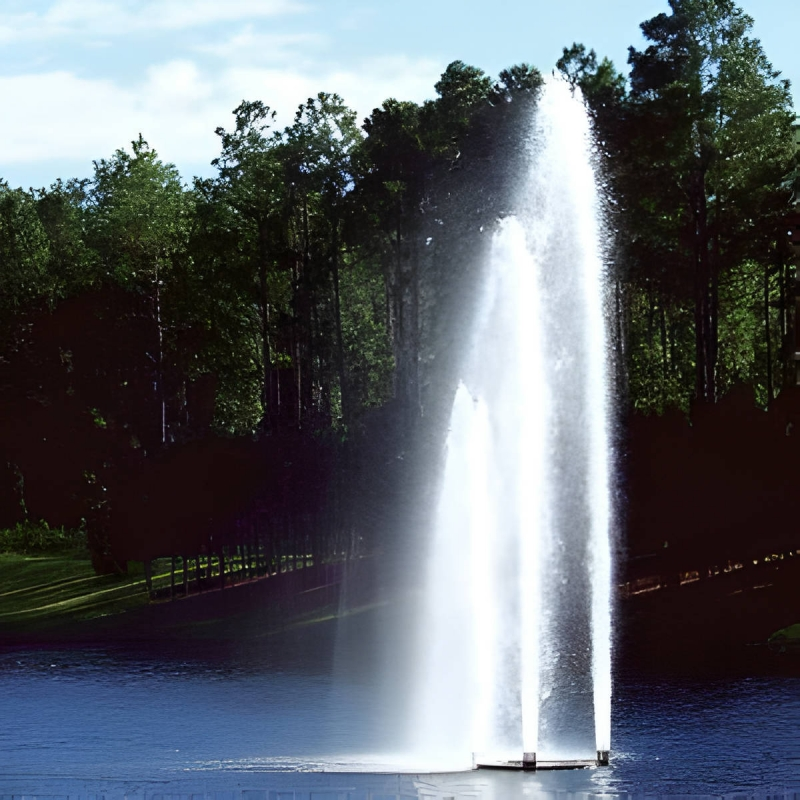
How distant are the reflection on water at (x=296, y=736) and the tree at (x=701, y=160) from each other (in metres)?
25.1

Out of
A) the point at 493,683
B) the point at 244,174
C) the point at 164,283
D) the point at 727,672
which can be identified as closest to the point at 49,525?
the point at 164,283

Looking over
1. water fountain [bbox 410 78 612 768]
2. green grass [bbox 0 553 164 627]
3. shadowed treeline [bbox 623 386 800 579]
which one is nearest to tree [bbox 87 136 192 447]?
green grass [bbox 0 553 164 627]

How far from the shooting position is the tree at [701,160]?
165 ft

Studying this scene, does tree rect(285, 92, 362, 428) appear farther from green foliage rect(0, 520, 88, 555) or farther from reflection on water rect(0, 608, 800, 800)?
reflection on water rect(0, 608, 800, 800)

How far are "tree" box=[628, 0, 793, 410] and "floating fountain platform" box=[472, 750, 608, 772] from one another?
31726mm

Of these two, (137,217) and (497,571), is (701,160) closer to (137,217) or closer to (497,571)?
(137,217)

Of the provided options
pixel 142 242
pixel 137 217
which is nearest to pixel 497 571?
pixel 142 242

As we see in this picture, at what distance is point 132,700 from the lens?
25812 mm

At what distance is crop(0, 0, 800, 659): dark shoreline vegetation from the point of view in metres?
38.2

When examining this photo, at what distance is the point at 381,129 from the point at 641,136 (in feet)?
34.3

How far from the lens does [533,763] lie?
18.1 m

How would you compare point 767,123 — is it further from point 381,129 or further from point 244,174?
point 244,174

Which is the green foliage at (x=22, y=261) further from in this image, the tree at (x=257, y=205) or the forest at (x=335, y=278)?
the tree at (x=257, y=205)

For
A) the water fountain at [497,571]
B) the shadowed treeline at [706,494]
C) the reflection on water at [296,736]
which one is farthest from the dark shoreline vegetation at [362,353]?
the water fountain at [497,571]
